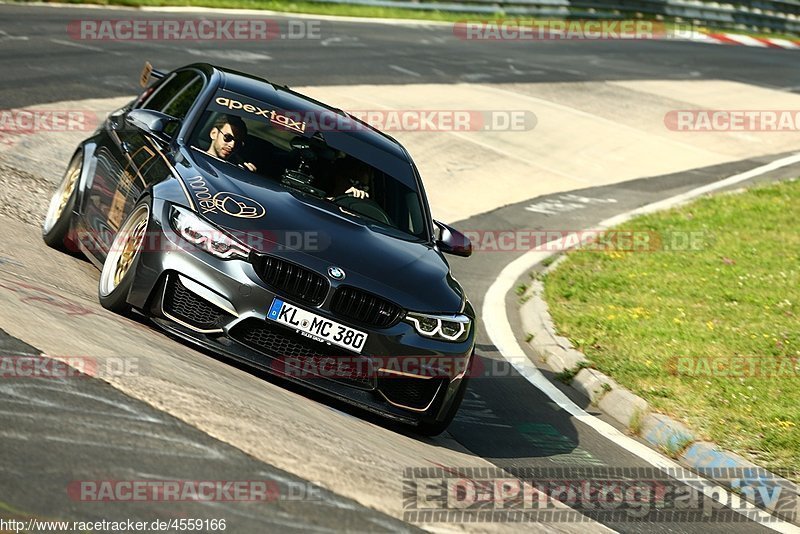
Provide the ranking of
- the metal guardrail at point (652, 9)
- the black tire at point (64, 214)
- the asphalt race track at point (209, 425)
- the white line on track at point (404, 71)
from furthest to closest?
the metal guardrail at point (652, 9) → the white line on track at point (404, 71) → the black tire at point (64, 214) → the asphalt race track at point (209, 425)

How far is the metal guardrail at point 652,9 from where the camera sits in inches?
1323

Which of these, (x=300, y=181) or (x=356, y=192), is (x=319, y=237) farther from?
(x=356, y=192)

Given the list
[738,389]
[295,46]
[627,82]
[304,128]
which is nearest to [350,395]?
[304,128]

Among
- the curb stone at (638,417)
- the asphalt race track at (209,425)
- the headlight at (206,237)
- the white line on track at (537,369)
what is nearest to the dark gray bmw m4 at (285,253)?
the headlight at (206,237)

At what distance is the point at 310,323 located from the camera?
6.39 m

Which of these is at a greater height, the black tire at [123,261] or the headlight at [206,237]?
the headlight at [206,237]

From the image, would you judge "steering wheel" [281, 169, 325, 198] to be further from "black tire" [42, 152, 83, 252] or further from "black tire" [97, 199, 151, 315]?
"black tire" [42, 152, 83, 252]

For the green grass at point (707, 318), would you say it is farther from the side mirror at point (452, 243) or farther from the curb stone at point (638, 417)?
the side mirror at point (452, 243)

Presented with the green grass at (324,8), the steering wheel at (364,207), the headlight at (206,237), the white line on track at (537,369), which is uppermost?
the headlight at (206,237)

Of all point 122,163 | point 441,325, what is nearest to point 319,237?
point 441,325

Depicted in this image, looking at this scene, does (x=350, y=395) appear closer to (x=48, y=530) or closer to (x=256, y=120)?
(x=256, y=120)

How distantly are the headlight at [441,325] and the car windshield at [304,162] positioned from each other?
0.94 metres

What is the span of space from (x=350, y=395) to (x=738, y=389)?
3.49m

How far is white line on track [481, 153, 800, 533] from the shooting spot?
7.15 m
